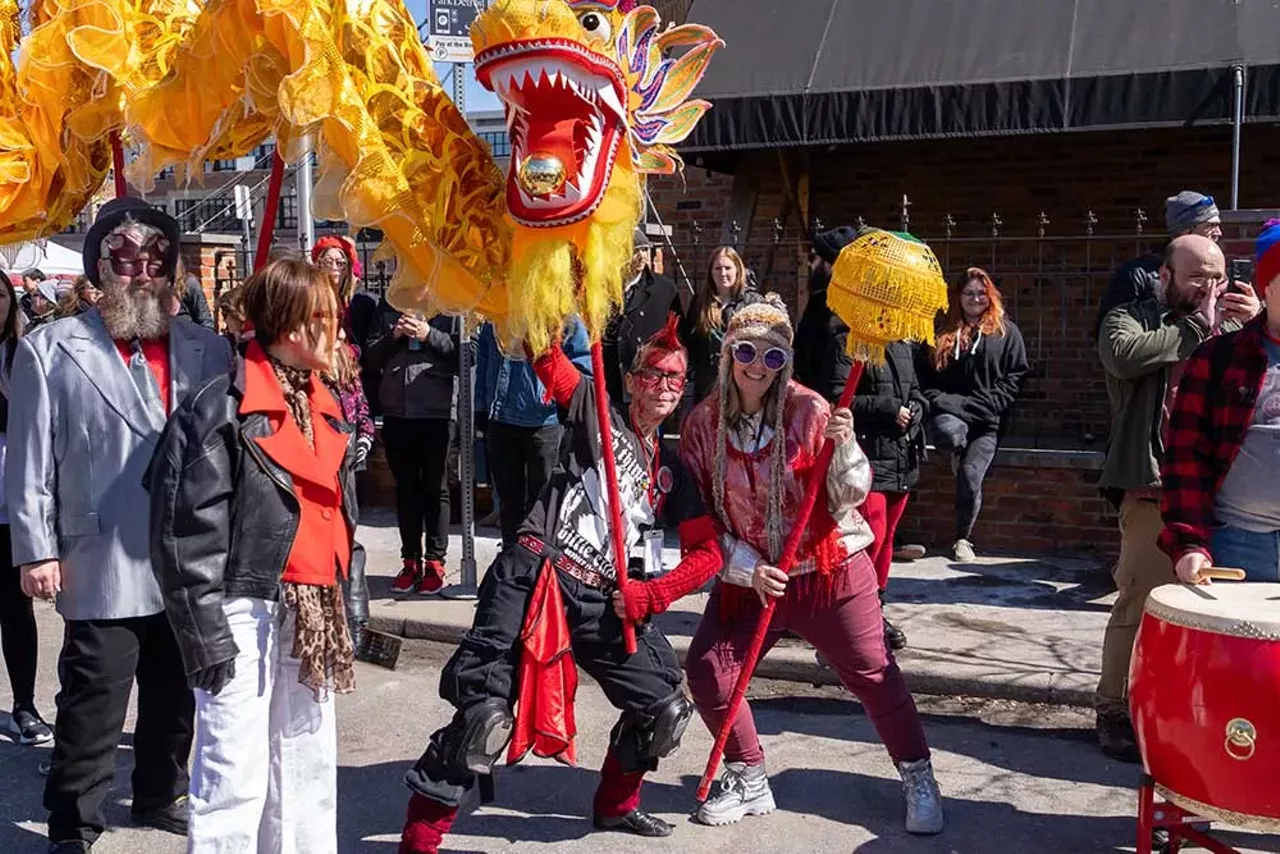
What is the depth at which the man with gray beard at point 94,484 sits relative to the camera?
3.70 m

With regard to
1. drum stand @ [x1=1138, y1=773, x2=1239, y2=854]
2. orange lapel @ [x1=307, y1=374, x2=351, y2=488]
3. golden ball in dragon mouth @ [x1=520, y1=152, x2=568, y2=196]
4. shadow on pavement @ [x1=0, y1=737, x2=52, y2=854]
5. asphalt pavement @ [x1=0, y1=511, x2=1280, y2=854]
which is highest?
golden ball in dragon mouth @ [x1=520, y1=152, x2=568, y2=196]

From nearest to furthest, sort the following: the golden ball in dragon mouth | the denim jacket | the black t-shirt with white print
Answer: the golden ball in dragon mouth, the black t-shirt with white print, the denim jacket

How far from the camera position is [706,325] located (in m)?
6.80

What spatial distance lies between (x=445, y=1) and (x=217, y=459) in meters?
4.21

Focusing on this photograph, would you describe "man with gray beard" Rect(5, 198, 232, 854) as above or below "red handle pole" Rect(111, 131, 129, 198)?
below

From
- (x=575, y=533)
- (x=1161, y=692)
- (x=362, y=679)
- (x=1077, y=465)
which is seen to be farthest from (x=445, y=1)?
(x=1161, y=692)

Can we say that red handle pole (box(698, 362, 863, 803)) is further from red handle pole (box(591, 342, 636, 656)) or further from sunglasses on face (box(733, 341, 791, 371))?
red handle pole (box(591, 342, 636, 656))

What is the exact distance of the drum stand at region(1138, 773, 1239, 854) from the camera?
3348 mm

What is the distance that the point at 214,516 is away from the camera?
3.06 meters

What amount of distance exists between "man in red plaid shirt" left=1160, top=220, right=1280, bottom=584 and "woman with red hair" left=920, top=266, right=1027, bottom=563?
11.3 feet

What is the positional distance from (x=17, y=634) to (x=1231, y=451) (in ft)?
14.2

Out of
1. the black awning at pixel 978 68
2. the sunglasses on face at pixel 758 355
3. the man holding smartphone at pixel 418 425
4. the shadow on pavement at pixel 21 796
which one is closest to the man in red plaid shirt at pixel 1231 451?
the sunglasses on face at pixel 758 355

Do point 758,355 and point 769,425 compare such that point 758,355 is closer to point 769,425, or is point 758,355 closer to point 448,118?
point 769,425

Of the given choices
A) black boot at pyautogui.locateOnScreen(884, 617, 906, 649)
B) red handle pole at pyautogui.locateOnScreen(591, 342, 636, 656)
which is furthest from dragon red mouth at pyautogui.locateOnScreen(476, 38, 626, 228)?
black boot at pyautogui.locateOnScreen(884, 617, 906, 649)
